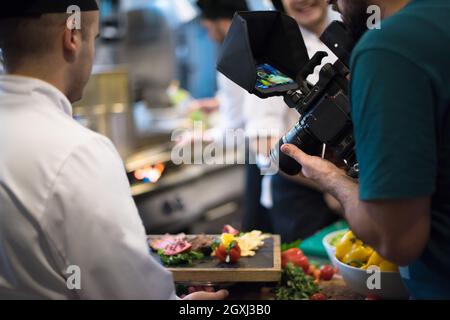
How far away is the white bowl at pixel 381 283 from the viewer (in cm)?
178

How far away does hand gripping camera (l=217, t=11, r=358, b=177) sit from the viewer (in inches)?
58.6

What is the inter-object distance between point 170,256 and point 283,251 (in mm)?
413

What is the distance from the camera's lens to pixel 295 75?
65.9 inches

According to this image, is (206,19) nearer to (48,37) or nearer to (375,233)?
(48,37)

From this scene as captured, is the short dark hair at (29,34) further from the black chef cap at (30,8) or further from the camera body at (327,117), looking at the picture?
the camera body at (327,117)

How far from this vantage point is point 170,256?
6.03 ft

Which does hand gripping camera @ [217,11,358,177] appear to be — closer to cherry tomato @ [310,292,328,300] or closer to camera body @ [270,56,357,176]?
camera body @ [270,56,357,176]

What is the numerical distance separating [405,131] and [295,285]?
2.72 feet

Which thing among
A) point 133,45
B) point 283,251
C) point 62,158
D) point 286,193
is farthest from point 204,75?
point 62,158

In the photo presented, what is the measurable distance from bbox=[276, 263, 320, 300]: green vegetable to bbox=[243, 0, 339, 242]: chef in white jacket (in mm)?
852

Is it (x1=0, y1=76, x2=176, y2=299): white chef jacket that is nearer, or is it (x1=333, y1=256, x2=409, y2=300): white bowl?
(x1=0, y1=76, x2=176, y2=299): white chef jacket

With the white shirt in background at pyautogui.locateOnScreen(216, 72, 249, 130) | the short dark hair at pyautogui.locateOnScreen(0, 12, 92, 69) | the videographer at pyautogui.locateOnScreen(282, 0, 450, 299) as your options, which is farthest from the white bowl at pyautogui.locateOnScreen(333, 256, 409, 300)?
the white shirt in background at pyautogui.locateOnScreen(216, 72, 249, 130)

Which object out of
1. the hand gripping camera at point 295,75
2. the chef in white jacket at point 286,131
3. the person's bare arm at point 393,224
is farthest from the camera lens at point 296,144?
the chef in white jacket at point 286,131
